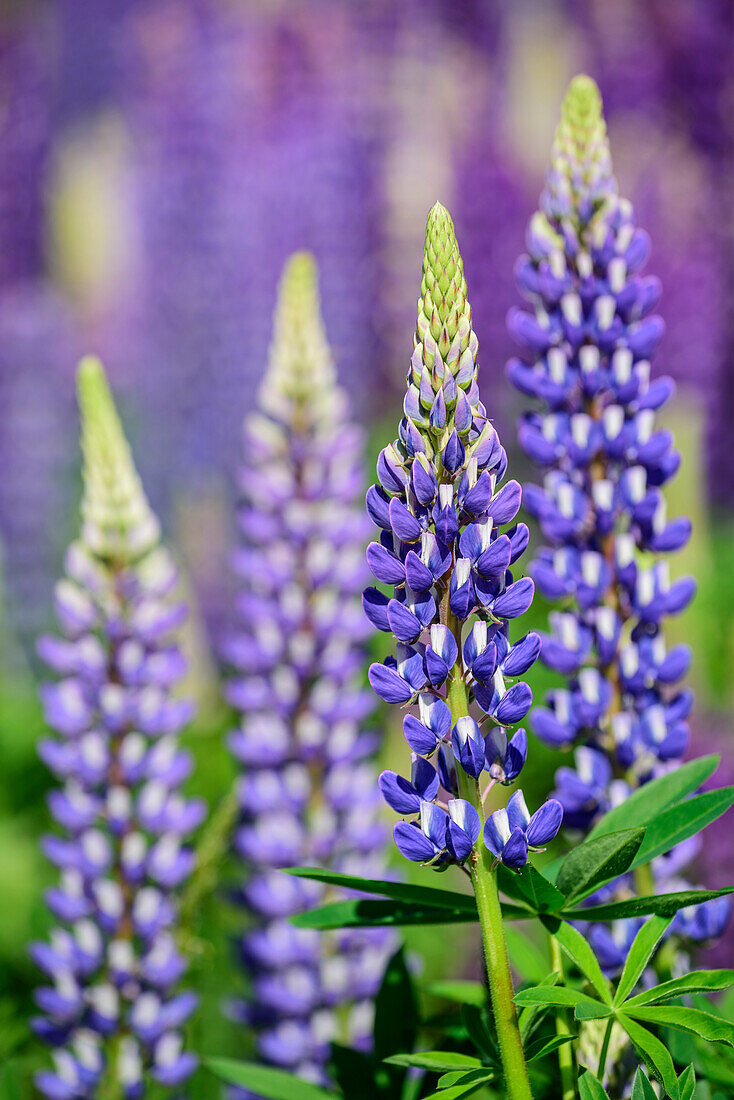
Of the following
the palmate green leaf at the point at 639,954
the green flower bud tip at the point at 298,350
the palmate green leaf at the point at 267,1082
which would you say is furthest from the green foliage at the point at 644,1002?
the green flower bud tip at the point at 298,350

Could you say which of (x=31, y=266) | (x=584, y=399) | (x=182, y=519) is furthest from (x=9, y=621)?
(x=584, y=399)

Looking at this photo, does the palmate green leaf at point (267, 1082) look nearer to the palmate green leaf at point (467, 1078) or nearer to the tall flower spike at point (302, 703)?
the palmate green leaf at point (467, 1078)

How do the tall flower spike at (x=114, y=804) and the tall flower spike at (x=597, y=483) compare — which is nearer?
the tall flower spike at (x=597, y=483)

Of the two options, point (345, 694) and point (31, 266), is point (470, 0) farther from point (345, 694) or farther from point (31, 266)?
point (345, 694)

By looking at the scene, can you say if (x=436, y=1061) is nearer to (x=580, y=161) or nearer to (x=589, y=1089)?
(x=589, y=1089)

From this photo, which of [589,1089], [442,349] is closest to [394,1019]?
[589,1089]

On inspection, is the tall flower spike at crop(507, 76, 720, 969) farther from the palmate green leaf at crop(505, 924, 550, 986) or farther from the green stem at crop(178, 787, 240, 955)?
the green stem at crop(178, 787, 240, 955)
